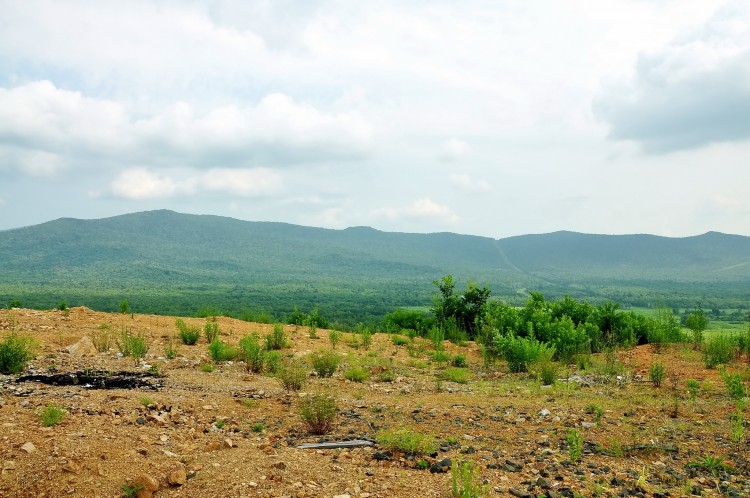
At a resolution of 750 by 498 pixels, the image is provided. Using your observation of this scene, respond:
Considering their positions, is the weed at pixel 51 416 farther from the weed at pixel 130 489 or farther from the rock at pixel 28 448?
the weed at pixel 130 489

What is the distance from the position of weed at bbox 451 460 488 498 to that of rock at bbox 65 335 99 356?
9.77m

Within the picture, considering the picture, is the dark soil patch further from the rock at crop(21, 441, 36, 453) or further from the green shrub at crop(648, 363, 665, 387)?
the green shrub at crop(648, 363, 665, 387)

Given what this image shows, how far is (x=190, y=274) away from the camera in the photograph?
149875mm

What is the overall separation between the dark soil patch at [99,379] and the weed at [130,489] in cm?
441

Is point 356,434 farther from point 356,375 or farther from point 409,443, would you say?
point 356,375

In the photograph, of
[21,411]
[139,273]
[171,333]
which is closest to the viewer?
[21,411]

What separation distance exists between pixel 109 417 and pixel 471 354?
1070 centimetres

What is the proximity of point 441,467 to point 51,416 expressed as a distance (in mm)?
4627

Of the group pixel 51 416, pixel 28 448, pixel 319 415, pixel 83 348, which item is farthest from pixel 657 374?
pixel 83 348

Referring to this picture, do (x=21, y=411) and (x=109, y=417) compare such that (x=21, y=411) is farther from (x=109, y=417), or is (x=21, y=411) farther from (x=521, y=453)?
(x=521, y=453)

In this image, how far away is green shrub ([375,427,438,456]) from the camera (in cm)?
604

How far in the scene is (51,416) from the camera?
640 centimetres

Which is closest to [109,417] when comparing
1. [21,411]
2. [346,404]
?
[21,411]

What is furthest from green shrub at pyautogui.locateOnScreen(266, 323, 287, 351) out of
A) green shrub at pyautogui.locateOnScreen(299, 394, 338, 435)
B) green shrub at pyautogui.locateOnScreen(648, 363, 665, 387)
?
green shrub at pyautogui.locateOnScreen(648, 363, 665, 387)
